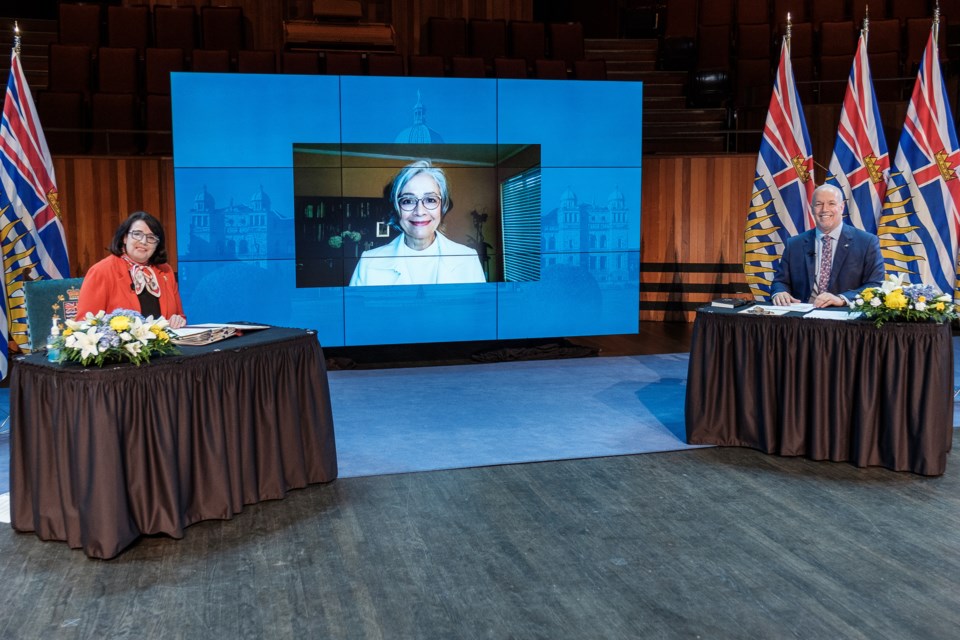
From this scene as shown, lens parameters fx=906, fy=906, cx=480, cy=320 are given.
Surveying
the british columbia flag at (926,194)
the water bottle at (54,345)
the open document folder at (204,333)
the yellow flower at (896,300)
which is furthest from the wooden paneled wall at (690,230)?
the water bottle at (54,345)

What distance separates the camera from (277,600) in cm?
319

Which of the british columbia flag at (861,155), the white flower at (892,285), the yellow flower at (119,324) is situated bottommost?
the yellow flower at (119,324)

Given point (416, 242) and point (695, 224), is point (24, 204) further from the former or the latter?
point (695, 224)

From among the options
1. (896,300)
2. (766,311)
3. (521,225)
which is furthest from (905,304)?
(521,225)

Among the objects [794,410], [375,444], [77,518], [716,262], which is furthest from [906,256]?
[77,518]

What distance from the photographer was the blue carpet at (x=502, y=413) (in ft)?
16.6

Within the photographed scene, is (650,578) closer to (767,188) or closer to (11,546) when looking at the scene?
(11,546)

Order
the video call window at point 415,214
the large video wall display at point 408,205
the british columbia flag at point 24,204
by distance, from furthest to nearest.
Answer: the video call window at point 415,214 → the large video wall display at point 408,205 → the british columbia flag at point 24,204

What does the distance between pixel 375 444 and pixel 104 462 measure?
1.99 metres

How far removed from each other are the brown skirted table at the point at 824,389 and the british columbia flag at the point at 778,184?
245cm

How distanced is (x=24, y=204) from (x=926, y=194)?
249 inches

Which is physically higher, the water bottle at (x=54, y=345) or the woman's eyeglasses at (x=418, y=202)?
the woman's eyeglasses at (x=418, y=202)

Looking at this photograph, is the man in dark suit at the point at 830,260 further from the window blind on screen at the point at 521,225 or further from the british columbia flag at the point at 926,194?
the window blind on screen at the point at 521,225

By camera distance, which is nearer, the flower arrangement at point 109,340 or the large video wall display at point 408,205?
the flower arrangement at point 109,340
